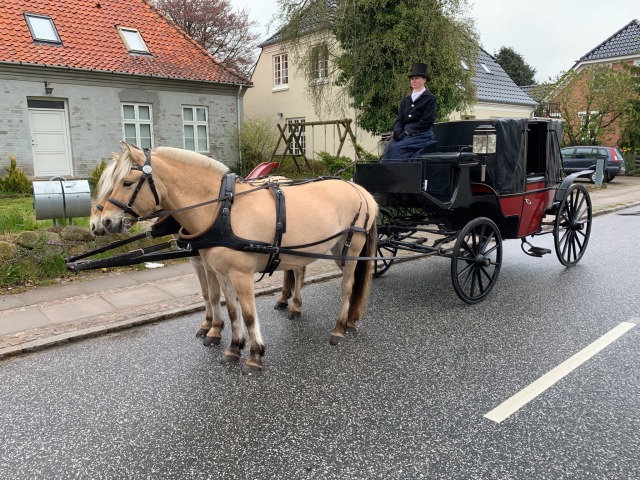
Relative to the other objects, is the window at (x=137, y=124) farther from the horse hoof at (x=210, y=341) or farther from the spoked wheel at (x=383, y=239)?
the horse hoof at (x=210, y=341)

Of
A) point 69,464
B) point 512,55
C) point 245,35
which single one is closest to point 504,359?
point 69,464

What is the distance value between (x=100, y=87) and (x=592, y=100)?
21887 mm

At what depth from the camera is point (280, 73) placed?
80.7ft

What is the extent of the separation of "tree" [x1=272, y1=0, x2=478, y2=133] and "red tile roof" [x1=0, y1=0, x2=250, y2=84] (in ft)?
17.2

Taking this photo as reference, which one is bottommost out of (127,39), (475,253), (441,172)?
(475,253)

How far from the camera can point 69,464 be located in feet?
9.41

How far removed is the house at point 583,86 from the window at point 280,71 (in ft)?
45.9

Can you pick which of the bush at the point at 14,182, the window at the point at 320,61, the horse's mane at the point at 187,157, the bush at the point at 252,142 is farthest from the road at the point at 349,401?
the bush at the point at 252,142

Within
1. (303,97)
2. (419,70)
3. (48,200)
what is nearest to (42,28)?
(48,200)

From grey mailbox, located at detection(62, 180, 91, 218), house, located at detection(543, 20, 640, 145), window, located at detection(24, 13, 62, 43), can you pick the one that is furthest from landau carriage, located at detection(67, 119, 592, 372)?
house, located at detection(543, 20, 640, 145)

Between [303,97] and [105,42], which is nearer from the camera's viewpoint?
[105,42]

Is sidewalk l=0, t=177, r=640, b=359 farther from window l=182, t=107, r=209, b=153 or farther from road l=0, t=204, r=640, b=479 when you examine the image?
window l=182, t=107, r=209, b=153

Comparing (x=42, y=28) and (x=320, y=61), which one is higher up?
(x=42, y=28)

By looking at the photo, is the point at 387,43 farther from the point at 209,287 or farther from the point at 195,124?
the point at 209,287
